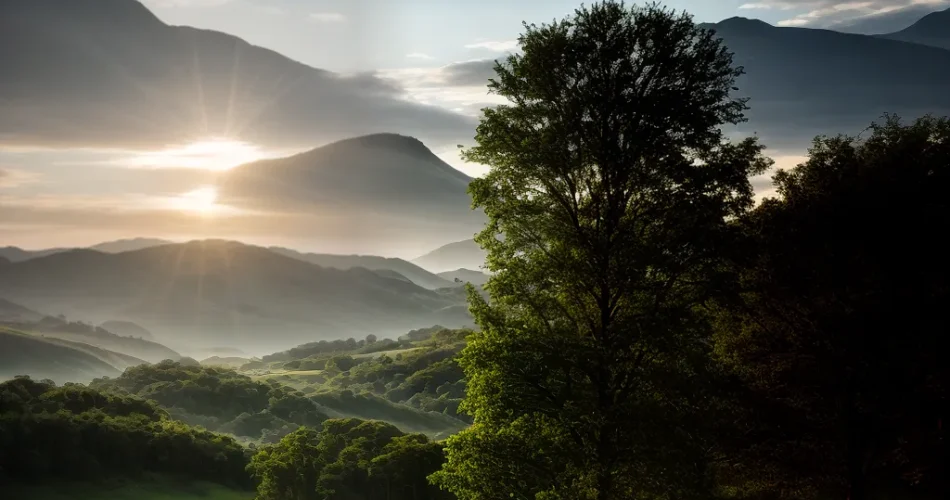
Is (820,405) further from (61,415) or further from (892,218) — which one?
(61,415)

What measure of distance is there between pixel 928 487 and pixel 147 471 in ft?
370

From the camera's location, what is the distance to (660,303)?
20.1 metres

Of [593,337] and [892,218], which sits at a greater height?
[892,218]

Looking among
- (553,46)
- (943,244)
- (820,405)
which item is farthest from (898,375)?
(553,46)

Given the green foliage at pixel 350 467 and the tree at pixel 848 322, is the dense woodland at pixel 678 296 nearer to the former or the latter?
the tree at pixel 848 322

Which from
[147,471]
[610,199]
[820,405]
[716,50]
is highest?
[716,50]

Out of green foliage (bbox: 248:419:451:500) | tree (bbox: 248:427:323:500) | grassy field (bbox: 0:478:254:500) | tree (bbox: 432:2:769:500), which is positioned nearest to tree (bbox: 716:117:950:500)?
tree (bbox: 432:2:769:500)

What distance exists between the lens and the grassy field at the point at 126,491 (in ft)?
337

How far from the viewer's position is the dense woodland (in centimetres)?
1981

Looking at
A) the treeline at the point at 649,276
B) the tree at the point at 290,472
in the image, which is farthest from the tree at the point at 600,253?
the tree at the point at 290,472

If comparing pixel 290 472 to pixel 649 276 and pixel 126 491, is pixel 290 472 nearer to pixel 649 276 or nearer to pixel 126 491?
pixel 126 491

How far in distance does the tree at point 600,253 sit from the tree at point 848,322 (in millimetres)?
3166

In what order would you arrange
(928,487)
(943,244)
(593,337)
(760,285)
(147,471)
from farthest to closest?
(147,471) → (928,487) → (760,285) → (943,244) → (593,337)

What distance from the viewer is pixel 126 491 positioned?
106812mm
